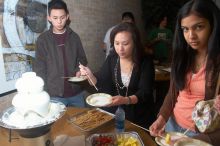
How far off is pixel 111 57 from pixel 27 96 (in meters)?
1.31

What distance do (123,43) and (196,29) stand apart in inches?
28.4

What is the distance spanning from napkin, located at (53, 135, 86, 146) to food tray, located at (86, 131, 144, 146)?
0.06 metres

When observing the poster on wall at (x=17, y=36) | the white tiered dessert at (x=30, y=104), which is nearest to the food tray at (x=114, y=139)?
the white tiered dessert at (x=30, y=104)

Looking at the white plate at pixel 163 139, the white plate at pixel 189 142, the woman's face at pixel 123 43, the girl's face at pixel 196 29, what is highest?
the girl's face at pixel 196 29

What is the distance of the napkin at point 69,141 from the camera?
4.82 ft

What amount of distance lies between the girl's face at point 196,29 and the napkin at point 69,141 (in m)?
0.95

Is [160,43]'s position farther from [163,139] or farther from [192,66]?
[163,139]

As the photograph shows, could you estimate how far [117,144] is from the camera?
149 centimetres

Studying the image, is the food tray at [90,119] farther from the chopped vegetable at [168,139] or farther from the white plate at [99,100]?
the chopped vegetable at [168,139]

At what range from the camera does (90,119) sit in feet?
5.98

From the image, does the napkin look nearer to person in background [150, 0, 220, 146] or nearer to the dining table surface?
person in background [150, 0, 220, 146]

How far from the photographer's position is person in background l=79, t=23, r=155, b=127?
2.06 metres

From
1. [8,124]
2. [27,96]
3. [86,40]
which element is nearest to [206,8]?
[27,96]

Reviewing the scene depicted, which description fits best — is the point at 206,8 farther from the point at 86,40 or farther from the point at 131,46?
the point at 86,40
